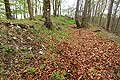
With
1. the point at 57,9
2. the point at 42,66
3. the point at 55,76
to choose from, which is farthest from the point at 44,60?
the point at 57,9

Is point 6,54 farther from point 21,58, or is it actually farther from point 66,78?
point 66,78

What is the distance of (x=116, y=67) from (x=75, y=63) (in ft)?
5.70

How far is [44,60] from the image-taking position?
247 inches

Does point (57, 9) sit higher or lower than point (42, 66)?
higher

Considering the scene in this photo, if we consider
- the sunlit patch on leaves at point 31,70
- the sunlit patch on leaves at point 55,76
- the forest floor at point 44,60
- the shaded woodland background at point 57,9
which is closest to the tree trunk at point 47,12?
the shaded woodland background at point 57,9

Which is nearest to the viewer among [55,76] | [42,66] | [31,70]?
[55,76]

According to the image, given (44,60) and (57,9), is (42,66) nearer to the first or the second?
(44,60)

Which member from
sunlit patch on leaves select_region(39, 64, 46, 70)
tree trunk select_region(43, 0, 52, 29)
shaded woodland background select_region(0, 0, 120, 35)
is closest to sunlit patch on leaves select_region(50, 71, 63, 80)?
sunlit patch on leaves select_region(39, 64, 46, 70)

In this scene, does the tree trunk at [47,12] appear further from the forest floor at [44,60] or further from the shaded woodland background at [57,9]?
the forest floor at [44,60]

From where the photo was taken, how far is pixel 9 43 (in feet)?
21.2

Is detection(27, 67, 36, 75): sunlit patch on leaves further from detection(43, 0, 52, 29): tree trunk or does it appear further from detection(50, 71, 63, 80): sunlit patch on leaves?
detection(43, 0, 52, 29): tree trunk

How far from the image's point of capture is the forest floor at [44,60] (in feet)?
17.3

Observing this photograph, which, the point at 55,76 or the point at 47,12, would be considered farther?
the point at 47,12

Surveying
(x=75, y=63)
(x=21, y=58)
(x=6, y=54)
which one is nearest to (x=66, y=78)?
(x=75, y=63)
